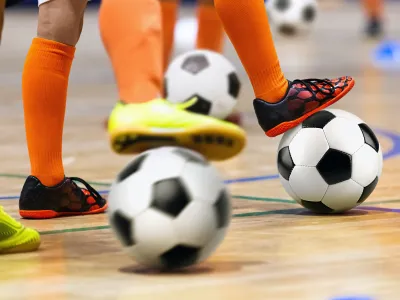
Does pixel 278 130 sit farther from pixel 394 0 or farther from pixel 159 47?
pixel 394 0

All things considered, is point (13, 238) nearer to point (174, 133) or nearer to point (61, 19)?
point (61, 19)

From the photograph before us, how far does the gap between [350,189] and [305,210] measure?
223 millimetres

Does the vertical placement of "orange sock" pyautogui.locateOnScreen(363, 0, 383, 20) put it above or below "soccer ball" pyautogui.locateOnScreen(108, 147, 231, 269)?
below

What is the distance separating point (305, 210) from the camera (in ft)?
12.3


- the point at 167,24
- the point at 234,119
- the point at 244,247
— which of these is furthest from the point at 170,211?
the point at 167,24

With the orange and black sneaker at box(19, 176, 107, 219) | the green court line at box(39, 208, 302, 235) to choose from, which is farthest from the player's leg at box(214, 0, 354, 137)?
the orange and black sneaker at box(19, 176, 107, 219)

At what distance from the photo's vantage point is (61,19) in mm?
3391

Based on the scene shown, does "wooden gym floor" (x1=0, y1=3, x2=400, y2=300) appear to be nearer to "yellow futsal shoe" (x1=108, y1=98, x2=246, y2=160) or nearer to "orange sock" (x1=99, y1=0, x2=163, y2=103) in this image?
"yellow futsal shoe" (x1=108, y1=98, x2=246, y2=160)

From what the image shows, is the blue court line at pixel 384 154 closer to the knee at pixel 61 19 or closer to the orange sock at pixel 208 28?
the knee at pixel 61 19

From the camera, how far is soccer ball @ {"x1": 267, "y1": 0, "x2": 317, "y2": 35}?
35.9 ft

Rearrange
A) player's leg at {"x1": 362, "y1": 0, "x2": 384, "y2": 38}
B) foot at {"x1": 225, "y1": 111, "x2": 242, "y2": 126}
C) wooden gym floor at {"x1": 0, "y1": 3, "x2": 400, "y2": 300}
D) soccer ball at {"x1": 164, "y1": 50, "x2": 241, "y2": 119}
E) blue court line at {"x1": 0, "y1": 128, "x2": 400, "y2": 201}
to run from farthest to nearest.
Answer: player's leg at {"x1": 362, "y1": 0, "x2": 384, "y2": 38}, foot at {"x1": 225, "y1": 111, "x2": 242, "y2": 126}, soccer ball at {"x1": 164, "y1": 50, "x2": 241, "y2": 119}, blue court line at {"x1": 0, "y1": 128, "x2": 400, "y2": 201}, wooden gym floor at {"x1": 0, "y1": 3, "x2": 400, "y2": 300}

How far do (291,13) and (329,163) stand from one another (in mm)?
7664

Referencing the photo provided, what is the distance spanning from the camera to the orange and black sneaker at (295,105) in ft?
11.8

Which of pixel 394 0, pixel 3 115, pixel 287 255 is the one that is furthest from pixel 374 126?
pixel 394 0
